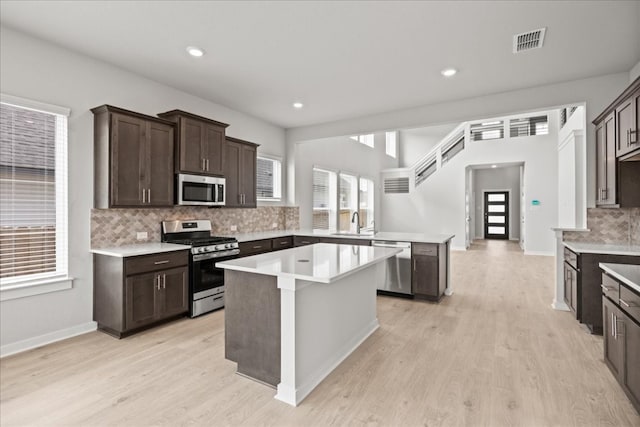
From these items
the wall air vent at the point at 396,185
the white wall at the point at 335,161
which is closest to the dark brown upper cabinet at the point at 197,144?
the white wall at the point at 335,161

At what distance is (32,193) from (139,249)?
1074 millimetres

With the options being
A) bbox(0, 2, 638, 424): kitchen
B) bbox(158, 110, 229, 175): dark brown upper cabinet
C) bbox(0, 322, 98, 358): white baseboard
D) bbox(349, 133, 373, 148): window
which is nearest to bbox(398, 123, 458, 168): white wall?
bbox(349, 133, 373, 148): window

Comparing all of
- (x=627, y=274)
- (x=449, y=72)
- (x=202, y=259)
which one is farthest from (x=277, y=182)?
(x=627, y=274)

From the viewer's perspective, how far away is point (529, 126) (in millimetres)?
9062

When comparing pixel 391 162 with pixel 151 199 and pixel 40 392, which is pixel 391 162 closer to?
pixel 151 199

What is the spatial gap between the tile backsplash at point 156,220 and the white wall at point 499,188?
10097 millimetres

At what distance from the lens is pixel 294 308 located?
87.0 inches

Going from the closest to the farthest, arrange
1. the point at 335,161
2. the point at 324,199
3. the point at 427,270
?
the point at 427,270
the point at 324,199
the point at 335,161

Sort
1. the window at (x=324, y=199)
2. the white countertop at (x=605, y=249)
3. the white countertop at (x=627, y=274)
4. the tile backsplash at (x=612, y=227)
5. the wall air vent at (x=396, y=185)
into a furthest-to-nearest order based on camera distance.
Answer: the wall air vent at (x=396, y=185) < the window at (x=324, y=199) < the tile backsplash at (x=612, y=227) < the white countertop at (x=605, y=249) < the white countertop at (x=627, y=274)

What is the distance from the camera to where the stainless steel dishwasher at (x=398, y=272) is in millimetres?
4660

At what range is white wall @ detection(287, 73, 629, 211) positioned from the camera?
396 centimetres

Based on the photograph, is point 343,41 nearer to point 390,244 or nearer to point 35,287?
point 390,244

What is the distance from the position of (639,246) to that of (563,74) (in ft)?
7.05

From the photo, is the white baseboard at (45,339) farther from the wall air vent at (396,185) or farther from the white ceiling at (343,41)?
the wall air vent at (396,185)
